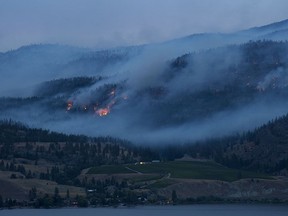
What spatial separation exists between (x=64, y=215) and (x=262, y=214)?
51.7 m

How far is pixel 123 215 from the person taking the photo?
196250mm

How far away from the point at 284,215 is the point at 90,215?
50.1m

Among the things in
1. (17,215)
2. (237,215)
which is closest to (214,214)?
(237,215)

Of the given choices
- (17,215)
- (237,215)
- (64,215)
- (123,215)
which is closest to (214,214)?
(237,215)

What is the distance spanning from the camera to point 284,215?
19675 cm

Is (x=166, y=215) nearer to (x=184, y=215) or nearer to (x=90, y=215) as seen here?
(x=184, y=215)

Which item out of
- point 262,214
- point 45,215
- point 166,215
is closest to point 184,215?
point 166,215

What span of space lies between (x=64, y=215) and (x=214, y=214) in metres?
39.0

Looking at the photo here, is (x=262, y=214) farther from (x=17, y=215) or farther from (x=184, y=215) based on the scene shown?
(x=17, y=215)

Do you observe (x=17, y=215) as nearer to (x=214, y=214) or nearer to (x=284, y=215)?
(x=214, y=214)

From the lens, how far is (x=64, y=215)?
197 meters

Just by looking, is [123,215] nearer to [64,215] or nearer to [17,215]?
[64,215]

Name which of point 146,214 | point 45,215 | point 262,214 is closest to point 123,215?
point 146,214

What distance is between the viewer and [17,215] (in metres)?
198
